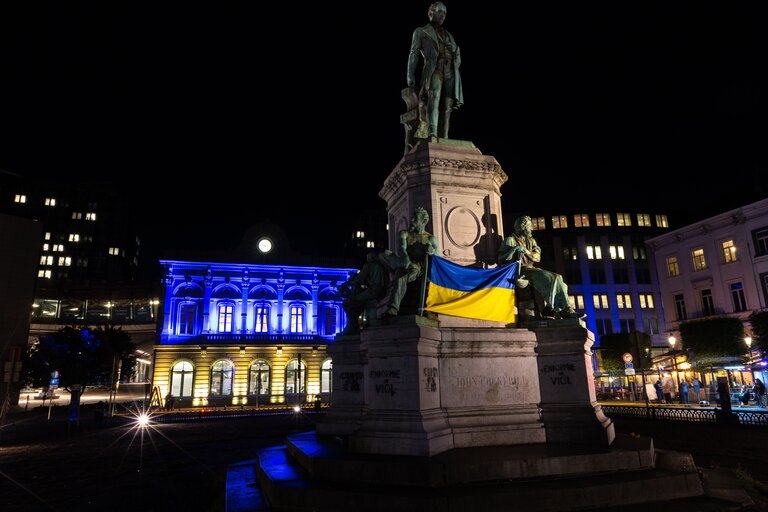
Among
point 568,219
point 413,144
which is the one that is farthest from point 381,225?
point 413,144

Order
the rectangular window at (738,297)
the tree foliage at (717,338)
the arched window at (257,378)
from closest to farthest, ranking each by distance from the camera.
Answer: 1. the tree foliage at (717,338)
2. the rectangular window at (738,297)
3. the arched window at (257,378)

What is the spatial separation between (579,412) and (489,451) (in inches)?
78.5

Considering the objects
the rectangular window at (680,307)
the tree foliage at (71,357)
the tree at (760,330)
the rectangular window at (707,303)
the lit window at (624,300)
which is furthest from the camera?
the lit window at (624,300)

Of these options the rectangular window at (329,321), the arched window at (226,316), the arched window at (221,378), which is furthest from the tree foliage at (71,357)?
the rectangular window at (329,321)

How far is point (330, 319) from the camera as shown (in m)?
53.2

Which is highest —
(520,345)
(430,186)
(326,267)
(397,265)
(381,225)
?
(381,225)

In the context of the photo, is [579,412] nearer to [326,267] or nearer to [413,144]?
[413,144]

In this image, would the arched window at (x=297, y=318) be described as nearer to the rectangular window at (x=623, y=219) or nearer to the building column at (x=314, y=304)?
the building column at (x=314, y=304)

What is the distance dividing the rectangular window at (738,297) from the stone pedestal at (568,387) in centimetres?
3837

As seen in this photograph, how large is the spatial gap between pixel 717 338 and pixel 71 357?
48.1 m

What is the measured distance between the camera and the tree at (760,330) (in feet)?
106

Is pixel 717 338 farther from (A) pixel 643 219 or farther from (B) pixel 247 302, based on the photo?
(B) pixel 247 302

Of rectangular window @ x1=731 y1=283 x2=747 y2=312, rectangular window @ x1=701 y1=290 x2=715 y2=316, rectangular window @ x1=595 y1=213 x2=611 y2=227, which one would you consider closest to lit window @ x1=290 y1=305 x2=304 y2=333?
rectangular window @ x1=701 y1=290 x2=715 y2=316

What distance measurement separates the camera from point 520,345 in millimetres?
8930
